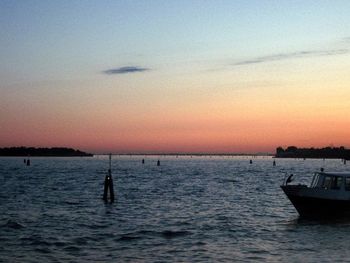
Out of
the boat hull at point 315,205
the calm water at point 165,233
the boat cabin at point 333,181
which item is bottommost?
the calm water at point 165,233

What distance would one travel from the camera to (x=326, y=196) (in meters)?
36.0

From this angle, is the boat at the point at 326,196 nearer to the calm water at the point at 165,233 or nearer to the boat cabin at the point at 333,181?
the boat cabin at the point at 333,181

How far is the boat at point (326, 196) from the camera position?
35.8 m

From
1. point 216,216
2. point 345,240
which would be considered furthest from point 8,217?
point 345,240

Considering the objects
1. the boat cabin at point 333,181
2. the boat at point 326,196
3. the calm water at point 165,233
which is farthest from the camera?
the boat cabin at point 333,181

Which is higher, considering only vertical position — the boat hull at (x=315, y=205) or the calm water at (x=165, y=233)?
the boat hull at (x=315, y=205)

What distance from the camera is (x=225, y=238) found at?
1188 inches

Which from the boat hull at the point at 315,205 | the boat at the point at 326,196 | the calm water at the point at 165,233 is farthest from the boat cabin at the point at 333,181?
the calm water at the point at 165,233

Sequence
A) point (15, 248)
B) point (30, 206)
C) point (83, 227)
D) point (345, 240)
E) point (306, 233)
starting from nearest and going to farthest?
1. point (15, 248)
2. point (345, 240)
3. point (306, 233)
4. point (83, 227)
5. point (30, 206)

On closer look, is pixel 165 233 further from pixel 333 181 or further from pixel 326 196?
pixel 333 181

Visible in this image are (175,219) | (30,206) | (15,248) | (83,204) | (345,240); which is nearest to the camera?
(15,248)

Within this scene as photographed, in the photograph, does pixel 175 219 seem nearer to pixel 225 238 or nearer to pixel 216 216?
pixel 216 216

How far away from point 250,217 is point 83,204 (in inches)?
701

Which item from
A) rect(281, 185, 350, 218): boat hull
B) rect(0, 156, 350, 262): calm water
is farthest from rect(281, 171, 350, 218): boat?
rect(0, 156, 350, 262): calm water
